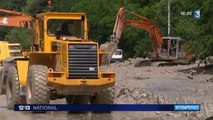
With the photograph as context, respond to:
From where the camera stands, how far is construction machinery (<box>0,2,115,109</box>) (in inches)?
563

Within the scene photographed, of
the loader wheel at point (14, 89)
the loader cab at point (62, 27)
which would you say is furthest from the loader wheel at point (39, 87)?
the loader wheel at point (14, 89)

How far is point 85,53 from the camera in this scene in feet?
47.3

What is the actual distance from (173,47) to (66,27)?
28897 mm

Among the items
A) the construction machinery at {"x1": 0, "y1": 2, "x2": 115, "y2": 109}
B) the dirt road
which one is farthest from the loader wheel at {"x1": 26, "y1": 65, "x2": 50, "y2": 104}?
the dirt road

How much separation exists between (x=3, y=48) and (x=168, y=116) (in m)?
23.4

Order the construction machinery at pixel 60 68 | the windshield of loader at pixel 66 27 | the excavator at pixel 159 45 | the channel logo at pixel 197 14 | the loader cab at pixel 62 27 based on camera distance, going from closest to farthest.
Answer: the construction machinery at pixel 60 68 → the loader cab at pixel 62 27 → the windshield of loader at pixel 66 27 → the channel logo at pixel 197 14 → the excavator at pixel 159 45

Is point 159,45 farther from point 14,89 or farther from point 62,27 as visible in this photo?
point 14,89

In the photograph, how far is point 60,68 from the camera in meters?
14.8

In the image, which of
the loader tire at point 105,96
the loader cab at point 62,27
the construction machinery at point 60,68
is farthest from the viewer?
the loader cab at point 62,27

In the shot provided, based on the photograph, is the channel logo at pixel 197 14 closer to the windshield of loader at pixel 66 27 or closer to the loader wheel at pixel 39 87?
the windshield of loader at pixel 66 27

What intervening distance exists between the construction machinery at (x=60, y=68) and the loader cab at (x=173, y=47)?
86.6 ft

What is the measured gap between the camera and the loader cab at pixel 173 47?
4298 cm

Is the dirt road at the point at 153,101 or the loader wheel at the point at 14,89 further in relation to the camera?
the loader wheel at the point at 14,89

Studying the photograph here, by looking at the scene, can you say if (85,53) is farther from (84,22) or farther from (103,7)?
(103,7)
